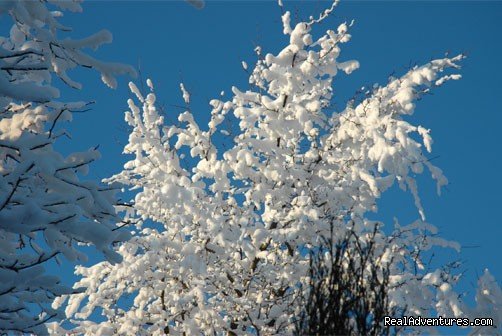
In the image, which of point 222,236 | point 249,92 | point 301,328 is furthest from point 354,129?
point 301,328

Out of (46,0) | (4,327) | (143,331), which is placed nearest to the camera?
(4,327)

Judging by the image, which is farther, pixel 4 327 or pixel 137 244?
pixel 137 244

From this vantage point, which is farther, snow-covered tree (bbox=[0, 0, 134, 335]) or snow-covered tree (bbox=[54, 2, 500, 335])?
snow-covered tree (bbox=[54, 2, 500, 335])

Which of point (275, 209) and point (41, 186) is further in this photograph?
point (275, 209)

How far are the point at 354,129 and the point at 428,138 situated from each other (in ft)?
3.64

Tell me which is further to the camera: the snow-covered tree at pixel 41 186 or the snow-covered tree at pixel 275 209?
the snow-covered tree at pixel 275 209

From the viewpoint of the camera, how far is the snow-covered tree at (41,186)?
12.0 feet

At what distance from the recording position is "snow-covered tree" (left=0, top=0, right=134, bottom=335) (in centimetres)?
367

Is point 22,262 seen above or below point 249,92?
below

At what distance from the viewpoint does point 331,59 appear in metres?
9.30

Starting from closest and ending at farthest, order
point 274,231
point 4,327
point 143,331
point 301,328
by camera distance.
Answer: point 4,327 < point 301,328 < point 274,231 < point 143,331

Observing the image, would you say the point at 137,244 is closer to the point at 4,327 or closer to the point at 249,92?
the point at 249,92

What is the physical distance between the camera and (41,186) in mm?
4168

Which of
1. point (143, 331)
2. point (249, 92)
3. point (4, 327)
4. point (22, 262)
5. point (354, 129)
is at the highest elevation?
point (249, 92)
